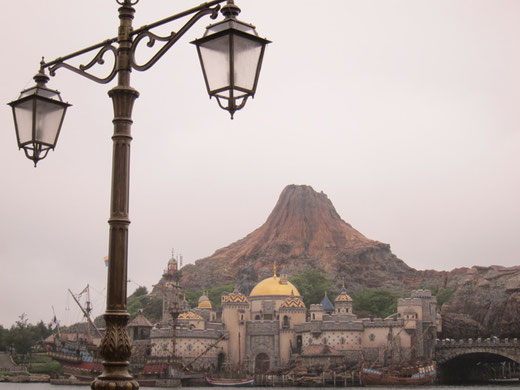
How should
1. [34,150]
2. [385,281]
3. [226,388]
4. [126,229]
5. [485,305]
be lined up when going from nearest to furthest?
[126,229] < [34,150] < [226,388] < [485,305] < [385,281]

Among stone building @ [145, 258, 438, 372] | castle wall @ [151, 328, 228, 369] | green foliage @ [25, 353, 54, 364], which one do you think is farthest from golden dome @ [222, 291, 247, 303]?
green foliage @ [25, 353, 54, 364]

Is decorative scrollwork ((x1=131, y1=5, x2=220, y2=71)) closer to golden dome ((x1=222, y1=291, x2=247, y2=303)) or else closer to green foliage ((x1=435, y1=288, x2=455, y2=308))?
golden dome ((x1=222, y1=291, x2=247, y2=303))

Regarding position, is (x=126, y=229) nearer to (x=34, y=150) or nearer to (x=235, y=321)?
(x=34, y=150)

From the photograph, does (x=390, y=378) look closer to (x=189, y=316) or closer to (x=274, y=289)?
(x=274, y=289)

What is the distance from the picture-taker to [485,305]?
372ft

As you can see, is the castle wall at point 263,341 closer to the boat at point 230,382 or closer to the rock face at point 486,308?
the boat at point 230,382

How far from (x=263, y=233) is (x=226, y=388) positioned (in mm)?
98638

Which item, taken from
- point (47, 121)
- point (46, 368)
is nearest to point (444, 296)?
point (46, 368)

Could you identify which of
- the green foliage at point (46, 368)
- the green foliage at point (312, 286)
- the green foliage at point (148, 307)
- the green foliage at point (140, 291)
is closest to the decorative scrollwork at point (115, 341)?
the green foliage at point (46, 368)

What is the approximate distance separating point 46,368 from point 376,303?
55.8 m

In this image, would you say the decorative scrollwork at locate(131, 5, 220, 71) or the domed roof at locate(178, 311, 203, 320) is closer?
the decorative scrollwork at locate(131, 5, 220, 71)

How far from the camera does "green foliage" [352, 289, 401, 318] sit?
122m

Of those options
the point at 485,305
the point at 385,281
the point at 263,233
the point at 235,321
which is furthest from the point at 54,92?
the point at 263,233

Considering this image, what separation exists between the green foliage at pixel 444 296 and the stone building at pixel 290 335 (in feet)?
102
